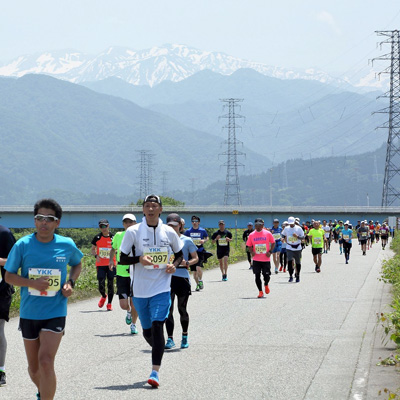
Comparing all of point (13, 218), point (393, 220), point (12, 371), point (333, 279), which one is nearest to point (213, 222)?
point (13, 218)

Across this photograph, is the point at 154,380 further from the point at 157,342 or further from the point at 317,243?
the point at 317,243

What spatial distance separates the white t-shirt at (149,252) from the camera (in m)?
8.30

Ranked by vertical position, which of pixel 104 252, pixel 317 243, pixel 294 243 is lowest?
pixel 317 243

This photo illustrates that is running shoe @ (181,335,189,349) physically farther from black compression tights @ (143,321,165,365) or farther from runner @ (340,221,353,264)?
runner @ (340,221,353,264)

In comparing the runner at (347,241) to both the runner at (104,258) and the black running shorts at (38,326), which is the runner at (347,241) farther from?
the black running shorts at (38,326)

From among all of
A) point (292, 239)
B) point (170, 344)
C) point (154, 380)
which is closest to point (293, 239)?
point (292, 239)

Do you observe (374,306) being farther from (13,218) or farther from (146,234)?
(13,218)

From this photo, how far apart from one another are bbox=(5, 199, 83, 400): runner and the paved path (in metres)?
1.08

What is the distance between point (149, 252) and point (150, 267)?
164 millimetres

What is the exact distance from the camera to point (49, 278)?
6.37 m

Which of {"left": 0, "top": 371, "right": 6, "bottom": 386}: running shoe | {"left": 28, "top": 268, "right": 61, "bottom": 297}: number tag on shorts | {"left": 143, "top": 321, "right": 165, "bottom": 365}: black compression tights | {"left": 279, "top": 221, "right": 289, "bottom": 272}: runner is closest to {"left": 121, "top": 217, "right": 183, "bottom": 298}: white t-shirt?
{"left": 143, "top": 321, "right": 165, "bottom": 365}: black compression tights

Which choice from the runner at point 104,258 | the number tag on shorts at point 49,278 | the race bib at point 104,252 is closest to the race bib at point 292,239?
the runner at point 104,258

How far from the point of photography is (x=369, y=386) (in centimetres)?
782

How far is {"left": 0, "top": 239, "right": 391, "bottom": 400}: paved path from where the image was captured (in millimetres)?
7672
